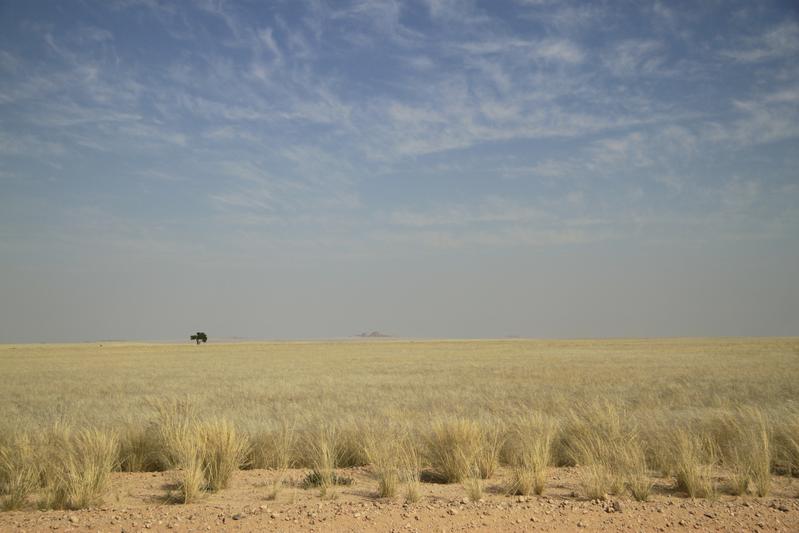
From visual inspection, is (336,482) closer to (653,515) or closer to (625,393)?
(653,515)

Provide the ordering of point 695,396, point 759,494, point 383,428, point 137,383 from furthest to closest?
1. point 137,383
2. point 695,396
3. point 383,428
4. point 759,494

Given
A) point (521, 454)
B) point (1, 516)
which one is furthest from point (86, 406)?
point (521, 454)

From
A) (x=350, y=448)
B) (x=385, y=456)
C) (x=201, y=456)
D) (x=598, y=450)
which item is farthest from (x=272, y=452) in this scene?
(x=598, y=450)

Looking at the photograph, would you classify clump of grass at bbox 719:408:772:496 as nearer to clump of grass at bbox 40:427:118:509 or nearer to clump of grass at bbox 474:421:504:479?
clump of grass at bbox 474:421:504:479

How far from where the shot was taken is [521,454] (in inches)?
388

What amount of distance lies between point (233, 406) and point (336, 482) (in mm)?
13196

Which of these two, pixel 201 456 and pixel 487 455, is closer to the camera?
pixel 201 456

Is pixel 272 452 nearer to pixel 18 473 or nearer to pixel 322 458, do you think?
pixel 322 458

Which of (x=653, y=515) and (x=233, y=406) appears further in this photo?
(x=233, y=406)

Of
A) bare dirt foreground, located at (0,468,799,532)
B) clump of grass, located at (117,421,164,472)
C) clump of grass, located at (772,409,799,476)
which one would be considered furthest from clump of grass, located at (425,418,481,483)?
clump of grass, located at (117,421,164,472)

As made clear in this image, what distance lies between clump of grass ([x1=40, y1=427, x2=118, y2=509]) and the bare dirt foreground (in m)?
0.24

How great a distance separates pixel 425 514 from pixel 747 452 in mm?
6168

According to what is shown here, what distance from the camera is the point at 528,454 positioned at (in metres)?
9.19

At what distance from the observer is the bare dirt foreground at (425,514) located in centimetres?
605
